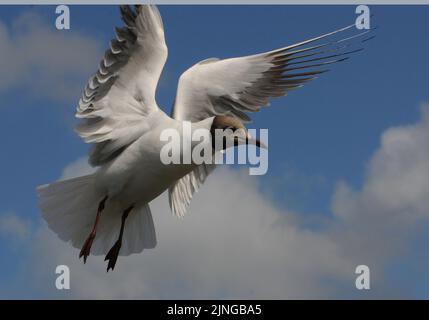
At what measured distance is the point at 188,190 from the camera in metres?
8.22

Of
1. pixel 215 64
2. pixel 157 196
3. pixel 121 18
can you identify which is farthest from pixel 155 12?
pixel 157 196

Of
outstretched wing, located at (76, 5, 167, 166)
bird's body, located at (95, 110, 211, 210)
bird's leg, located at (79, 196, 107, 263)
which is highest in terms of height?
outstretched wing, located at (76, 5, 167, 166)

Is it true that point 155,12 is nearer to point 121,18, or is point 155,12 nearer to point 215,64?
point 121,18

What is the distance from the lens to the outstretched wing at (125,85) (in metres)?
7.00

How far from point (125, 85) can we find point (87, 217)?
128cm

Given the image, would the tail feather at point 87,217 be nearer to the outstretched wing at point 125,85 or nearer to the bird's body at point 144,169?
the bird's body at point 144,169

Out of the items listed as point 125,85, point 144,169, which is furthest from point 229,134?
point 125,85

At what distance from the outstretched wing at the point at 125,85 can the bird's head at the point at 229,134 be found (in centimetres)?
55

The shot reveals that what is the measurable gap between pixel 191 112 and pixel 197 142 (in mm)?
956

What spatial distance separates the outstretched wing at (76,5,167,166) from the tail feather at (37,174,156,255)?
466 mm

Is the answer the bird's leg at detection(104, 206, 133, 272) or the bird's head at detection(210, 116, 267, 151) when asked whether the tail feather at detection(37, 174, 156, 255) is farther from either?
the bird's head at detection(210, 116, 267, 151)

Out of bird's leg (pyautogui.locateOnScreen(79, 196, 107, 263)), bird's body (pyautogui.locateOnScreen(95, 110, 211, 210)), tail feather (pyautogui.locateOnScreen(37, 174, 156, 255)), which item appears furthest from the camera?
tail feather (pyautogui.locateOnScreen(37, 174, 156, 255))

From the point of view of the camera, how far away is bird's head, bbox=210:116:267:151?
705cm

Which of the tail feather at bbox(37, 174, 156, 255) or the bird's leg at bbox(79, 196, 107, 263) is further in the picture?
the tail feather at bbox(37, 174, 156, 255)
